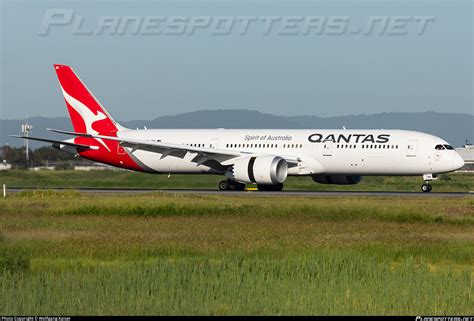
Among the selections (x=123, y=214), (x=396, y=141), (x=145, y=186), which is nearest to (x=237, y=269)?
(x=123, y=214)

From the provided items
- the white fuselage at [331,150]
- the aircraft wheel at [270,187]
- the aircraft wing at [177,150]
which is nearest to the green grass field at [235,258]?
the white fuselage at [331,150]

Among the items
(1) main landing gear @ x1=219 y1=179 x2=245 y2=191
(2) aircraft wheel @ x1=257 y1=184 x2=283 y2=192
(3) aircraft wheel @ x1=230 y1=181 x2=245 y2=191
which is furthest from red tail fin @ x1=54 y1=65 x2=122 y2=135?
(2) aircraft wheel @ x1=257 y1=184 x2=283 y2=192

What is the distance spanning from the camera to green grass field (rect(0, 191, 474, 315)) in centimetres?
1524

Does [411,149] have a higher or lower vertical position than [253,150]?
lower

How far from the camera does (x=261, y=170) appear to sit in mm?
47906

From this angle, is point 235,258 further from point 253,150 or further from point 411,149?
point 253,150

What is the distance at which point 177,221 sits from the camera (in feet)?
101

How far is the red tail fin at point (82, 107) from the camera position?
55.6 m

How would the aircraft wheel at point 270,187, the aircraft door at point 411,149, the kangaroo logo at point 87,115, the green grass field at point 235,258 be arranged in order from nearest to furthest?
the green grass field at point 235,258, the aircraft door at point 411,149, the aircraft wheel at point 270,187, the kangaroo logo at point 87,115

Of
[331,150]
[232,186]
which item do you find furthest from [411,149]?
[232,186]

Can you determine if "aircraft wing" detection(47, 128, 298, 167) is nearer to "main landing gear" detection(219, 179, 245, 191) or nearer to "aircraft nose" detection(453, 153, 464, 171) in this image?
"main landing gear" detection(219, 179, 245, 191)

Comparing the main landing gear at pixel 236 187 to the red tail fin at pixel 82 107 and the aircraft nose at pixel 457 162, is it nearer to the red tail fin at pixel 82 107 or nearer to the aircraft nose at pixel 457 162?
the red tail fin at pixel 82 107

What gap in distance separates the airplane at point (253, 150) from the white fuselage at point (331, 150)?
5cm

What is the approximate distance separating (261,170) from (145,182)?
11066 millimetres
